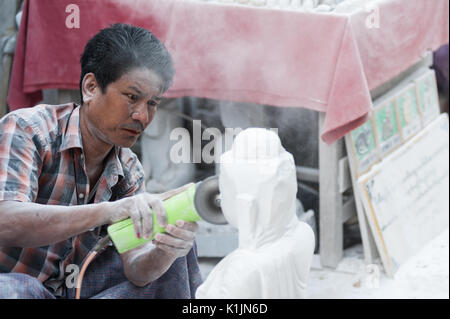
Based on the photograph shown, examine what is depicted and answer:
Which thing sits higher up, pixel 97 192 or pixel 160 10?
pixel 160 10

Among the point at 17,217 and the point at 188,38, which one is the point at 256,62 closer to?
the point at 188,38

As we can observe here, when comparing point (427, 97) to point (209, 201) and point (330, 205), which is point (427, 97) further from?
point (209, 201)

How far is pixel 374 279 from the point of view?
293 cm

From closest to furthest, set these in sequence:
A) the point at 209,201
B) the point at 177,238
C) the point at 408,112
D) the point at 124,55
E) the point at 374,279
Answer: the point at 209,201, the point at 177,238, the point at 124,55, the point at 374,279, the point at 408,112

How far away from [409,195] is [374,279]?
56cm

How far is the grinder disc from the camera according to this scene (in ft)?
4.76

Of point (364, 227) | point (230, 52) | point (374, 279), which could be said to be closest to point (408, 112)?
point (364, 227)

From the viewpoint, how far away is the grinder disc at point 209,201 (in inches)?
57.1

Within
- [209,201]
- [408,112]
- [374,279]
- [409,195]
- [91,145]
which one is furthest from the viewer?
[408,112]
